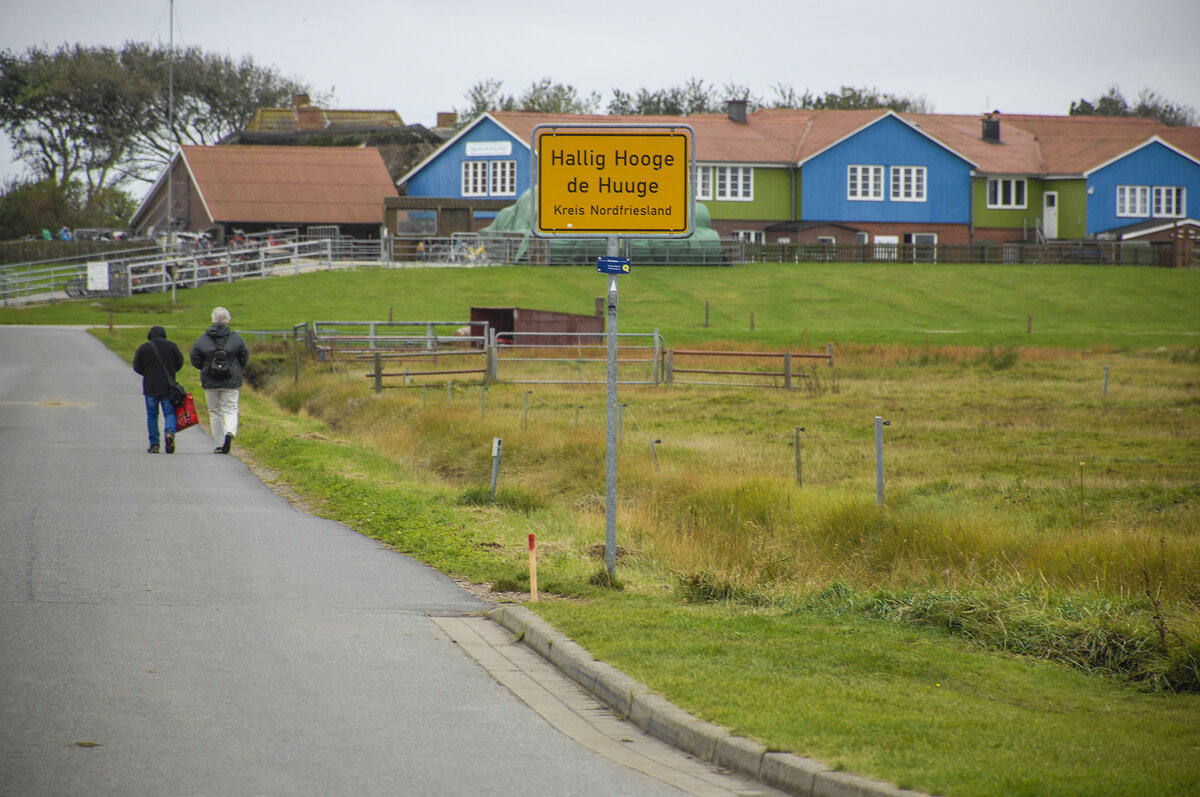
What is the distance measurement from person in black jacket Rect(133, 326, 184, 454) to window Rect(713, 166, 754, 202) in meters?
50.3

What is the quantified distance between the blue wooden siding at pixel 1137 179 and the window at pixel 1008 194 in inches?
132

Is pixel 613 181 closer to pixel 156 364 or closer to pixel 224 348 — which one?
pixel 224 348

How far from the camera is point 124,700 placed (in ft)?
21.1

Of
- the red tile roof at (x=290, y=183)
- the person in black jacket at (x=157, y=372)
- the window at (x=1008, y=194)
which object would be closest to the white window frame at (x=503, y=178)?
the red tile roof at (x=290, y=183)

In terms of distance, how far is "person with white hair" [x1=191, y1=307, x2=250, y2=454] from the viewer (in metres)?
16.5

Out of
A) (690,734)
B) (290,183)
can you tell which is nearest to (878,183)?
(290,183)

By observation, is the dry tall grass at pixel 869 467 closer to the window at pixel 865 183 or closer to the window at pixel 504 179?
the window at pixel 865 183

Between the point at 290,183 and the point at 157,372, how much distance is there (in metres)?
51.1

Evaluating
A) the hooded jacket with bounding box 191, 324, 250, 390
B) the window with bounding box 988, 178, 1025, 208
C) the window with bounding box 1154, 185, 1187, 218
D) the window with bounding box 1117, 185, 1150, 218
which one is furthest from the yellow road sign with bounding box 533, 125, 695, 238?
the window with bounding box 1154, 185, 1187, 218

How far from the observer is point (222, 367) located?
54.1ft

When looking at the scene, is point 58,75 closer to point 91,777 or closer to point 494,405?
point 494,405

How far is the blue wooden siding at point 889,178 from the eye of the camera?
64.7 meters

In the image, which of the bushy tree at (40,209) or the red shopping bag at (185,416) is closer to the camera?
the red shopping bag at (185,416)

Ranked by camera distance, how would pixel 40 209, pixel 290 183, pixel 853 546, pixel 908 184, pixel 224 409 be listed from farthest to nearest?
pixel 40 209
pixel 908 184
pixel 290 183
pixel 224 409
pixel 853 546
